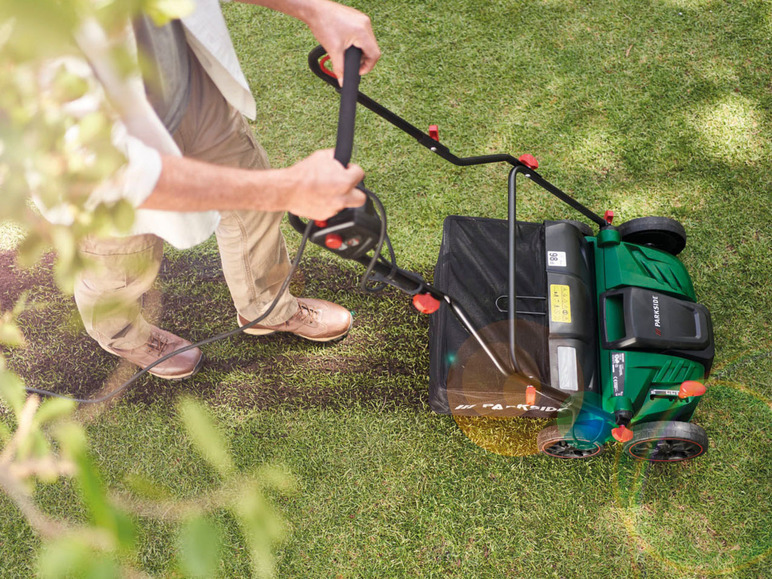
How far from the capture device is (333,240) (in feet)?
3.44

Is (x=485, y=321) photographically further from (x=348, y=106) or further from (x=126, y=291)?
(x=126, y=291)

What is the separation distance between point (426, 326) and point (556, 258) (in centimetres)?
56

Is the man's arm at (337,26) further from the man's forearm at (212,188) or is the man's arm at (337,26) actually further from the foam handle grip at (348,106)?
the man's forearm at (212,188)

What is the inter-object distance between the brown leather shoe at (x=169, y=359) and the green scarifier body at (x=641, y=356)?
1256 millimetres

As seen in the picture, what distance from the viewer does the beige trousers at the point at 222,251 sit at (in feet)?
4.15

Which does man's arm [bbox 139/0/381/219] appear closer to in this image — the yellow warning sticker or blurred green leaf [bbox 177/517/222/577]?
blurred green leaf [bbox 177/517/222/577]

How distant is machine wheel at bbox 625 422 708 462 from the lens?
4.99 feet

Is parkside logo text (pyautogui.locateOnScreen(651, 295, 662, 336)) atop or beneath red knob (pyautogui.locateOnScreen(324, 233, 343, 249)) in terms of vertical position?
beneath

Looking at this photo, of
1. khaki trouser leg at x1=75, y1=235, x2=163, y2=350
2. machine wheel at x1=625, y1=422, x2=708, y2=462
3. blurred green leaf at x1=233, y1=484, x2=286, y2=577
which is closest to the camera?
khaki trouser leg at x1=75, y1=235, x2=163, y2=350

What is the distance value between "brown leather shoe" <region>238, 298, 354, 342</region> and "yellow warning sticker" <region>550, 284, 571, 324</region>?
0.71 meters

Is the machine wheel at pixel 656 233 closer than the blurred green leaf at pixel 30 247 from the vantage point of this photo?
No

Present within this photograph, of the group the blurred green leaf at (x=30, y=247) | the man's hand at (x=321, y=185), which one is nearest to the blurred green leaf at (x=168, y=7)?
the blurred green leaf at (x=30, y=247)

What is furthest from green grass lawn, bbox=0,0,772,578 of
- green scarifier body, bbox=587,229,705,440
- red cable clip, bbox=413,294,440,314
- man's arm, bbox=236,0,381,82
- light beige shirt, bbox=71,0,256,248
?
man's arm, bbox=236,0,381,82

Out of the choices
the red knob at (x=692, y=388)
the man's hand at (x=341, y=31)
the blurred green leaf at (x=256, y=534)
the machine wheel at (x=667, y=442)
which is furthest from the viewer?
the blurred green leaf at (x=256, y=534)
